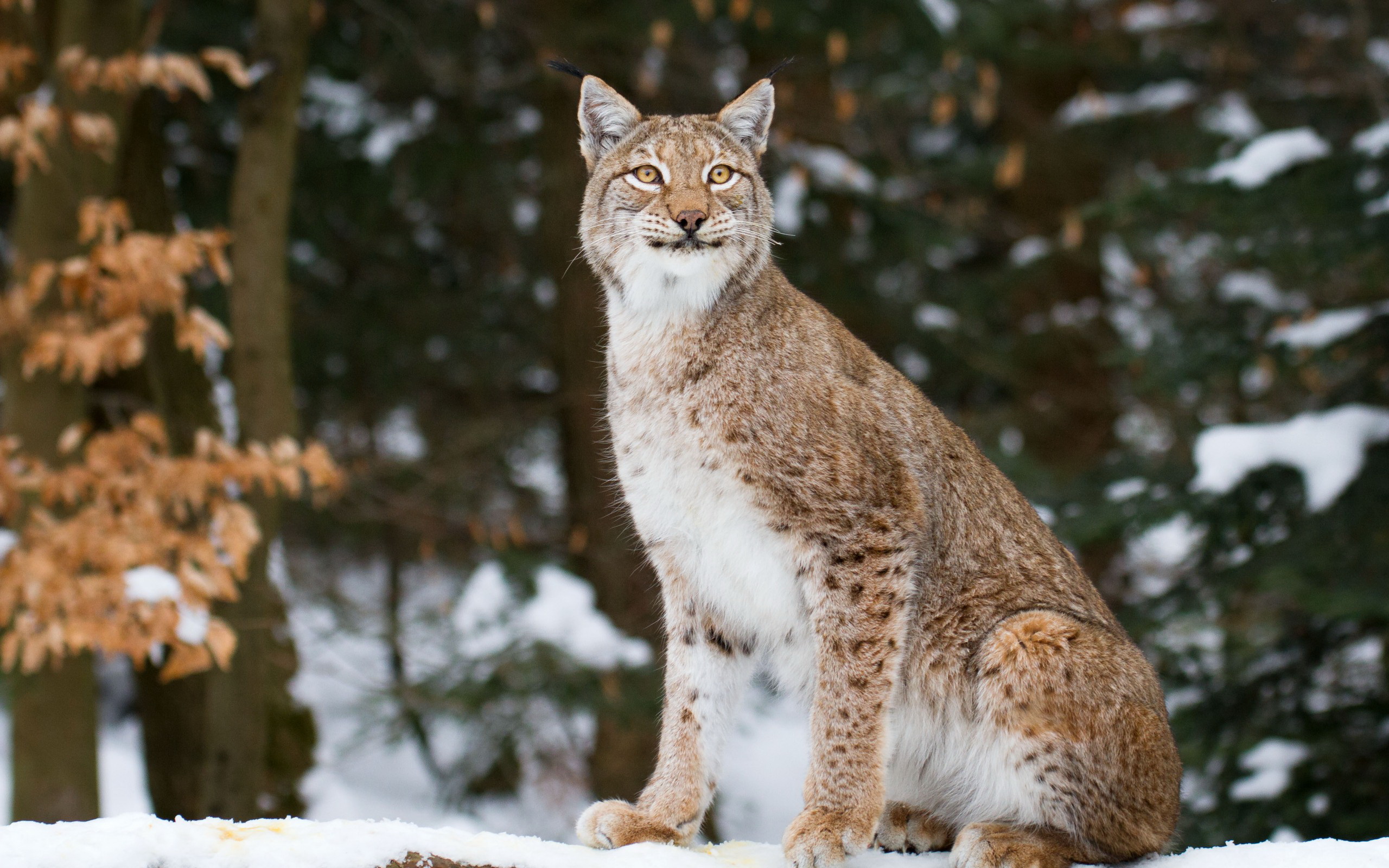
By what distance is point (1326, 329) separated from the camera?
7.36 meters

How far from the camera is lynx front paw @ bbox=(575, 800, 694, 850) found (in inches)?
150

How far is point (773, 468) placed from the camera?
394 cm

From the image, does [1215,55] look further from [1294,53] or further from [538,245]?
[538,245]

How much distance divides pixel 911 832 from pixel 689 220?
1966mm

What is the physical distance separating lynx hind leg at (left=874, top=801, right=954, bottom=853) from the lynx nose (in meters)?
1.84

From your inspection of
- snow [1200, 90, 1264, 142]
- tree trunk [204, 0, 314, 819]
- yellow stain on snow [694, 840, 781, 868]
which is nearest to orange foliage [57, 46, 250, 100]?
tree trunk [204, 0, 314, 819]

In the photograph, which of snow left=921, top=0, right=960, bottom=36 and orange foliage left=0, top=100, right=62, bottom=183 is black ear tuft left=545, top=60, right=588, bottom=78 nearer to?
orange foliage left=0, top=100, right=62, bottom=183

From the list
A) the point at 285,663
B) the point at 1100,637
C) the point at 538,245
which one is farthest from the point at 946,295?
the point at 1100,637

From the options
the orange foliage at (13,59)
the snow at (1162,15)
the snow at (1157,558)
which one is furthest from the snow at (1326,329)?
the orange foliage at (13,59)

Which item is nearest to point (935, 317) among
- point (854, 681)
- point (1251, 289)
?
point (1251, 289)

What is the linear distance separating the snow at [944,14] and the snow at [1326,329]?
11.6ft

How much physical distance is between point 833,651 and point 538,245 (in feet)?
25.9

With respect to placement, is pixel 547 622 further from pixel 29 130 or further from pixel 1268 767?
pixel 1268 767

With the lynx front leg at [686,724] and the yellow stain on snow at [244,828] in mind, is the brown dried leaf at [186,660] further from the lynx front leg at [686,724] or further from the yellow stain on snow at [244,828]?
the yellow stain on snow at [244,828]
